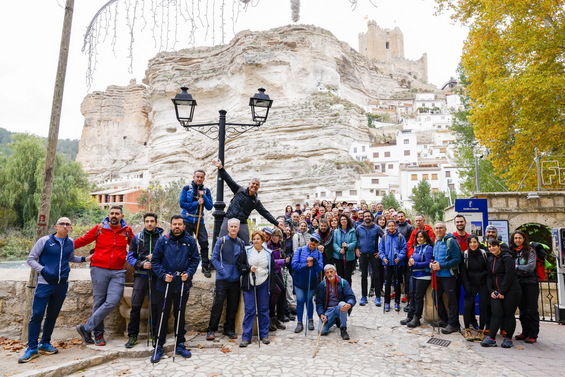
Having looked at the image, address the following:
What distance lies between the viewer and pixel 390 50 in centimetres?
11831

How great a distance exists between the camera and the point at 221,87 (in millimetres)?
63438

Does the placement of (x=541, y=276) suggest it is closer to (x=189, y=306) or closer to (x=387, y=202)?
(x=189, y=306)

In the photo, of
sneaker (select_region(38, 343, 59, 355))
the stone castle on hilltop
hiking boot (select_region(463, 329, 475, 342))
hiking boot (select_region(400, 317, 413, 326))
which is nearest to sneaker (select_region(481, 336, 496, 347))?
hiking boot (select_region(463, 329, 475, 342))

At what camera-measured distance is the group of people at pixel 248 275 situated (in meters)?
4.53

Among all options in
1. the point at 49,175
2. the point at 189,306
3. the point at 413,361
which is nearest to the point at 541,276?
the point at 413,361

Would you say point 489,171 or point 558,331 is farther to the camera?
point 489,171

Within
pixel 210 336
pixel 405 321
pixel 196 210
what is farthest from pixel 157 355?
pixel 405 321

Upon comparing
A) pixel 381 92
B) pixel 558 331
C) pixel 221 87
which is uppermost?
pixel 381 92

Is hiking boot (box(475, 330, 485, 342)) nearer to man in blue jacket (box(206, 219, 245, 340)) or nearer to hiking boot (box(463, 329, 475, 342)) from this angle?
hiking boot (box(463, 329, 475, 342))

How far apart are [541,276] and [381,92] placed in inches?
3797

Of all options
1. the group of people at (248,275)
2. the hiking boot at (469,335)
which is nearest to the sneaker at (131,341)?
the group of people at (248,275)

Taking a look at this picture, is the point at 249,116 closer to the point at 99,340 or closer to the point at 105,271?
the point at 105,271

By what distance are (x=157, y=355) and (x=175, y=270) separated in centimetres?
104

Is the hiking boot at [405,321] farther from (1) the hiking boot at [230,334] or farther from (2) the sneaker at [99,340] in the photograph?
(2) the sneaker at [99,340]
